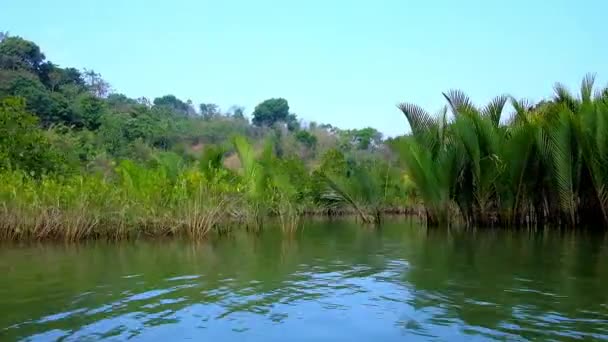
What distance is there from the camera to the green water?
456cm

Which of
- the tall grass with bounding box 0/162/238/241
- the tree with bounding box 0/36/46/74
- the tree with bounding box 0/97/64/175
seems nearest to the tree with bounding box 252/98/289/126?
the tree with bounding box 0/36/46/74

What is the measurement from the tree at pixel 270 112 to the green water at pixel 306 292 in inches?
1991

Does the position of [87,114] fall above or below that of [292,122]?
below

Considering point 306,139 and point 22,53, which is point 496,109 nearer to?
point 306,139

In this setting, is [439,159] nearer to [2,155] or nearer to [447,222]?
[447,222]

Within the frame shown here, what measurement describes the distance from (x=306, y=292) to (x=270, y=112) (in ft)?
181

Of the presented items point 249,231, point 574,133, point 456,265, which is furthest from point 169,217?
point 574,133

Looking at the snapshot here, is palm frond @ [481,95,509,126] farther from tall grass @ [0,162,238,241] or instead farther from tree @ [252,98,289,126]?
tree @ [252,98,289,126]

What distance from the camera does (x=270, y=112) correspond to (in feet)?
199

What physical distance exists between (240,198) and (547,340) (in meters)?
9.37

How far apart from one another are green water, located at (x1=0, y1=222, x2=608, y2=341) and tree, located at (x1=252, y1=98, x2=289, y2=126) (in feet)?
166

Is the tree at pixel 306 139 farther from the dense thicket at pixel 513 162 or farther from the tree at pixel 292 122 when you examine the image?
the dense thicket at pixel 513 162

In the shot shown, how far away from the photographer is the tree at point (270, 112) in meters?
60.7

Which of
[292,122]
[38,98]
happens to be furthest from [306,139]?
[38,98]
